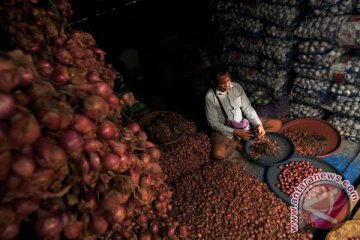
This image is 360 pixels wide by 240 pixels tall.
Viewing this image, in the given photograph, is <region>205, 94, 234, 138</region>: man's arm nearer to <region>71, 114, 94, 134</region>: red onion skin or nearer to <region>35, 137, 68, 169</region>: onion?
<region>71, 114, 94, 134</region>: red onion skin

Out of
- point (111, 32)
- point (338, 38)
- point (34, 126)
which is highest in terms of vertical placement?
point (34, 126)

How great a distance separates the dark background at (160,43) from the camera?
15.1ft

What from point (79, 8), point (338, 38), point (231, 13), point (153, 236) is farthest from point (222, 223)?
point (79, 8)

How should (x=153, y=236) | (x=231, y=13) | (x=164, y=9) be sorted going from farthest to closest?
(x=164, y=9) → (x=231, y=13) → (x=153, y=236)

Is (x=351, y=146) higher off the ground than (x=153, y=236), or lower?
lower

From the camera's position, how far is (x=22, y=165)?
2.63 feet

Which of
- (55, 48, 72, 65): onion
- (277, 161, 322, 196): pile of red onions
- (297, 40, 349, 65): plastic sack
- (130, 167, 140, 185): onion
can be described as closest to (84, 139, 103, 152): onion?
(130, 167, 140, 185): onion

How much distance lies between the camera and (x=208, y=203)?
2.78 meters

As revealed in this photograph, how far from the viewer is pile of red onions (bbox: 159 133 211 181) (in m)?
3.47

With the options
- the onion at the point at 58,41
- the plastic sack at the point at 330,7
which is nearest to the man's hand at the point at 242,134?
the plastic sack at the point at 330,7

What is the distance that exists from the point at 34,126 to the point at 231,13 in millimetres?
3860

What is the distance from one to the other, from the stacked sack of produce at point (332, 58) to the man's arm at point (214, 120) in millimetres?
1141

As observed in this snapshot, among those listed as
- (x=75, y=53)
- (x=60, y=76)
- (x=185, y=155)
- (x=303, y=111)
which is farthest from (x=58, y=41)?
(x=303, y=111)

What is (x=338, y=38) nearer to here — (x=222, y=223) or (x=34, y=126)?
(x=222, y=223)
